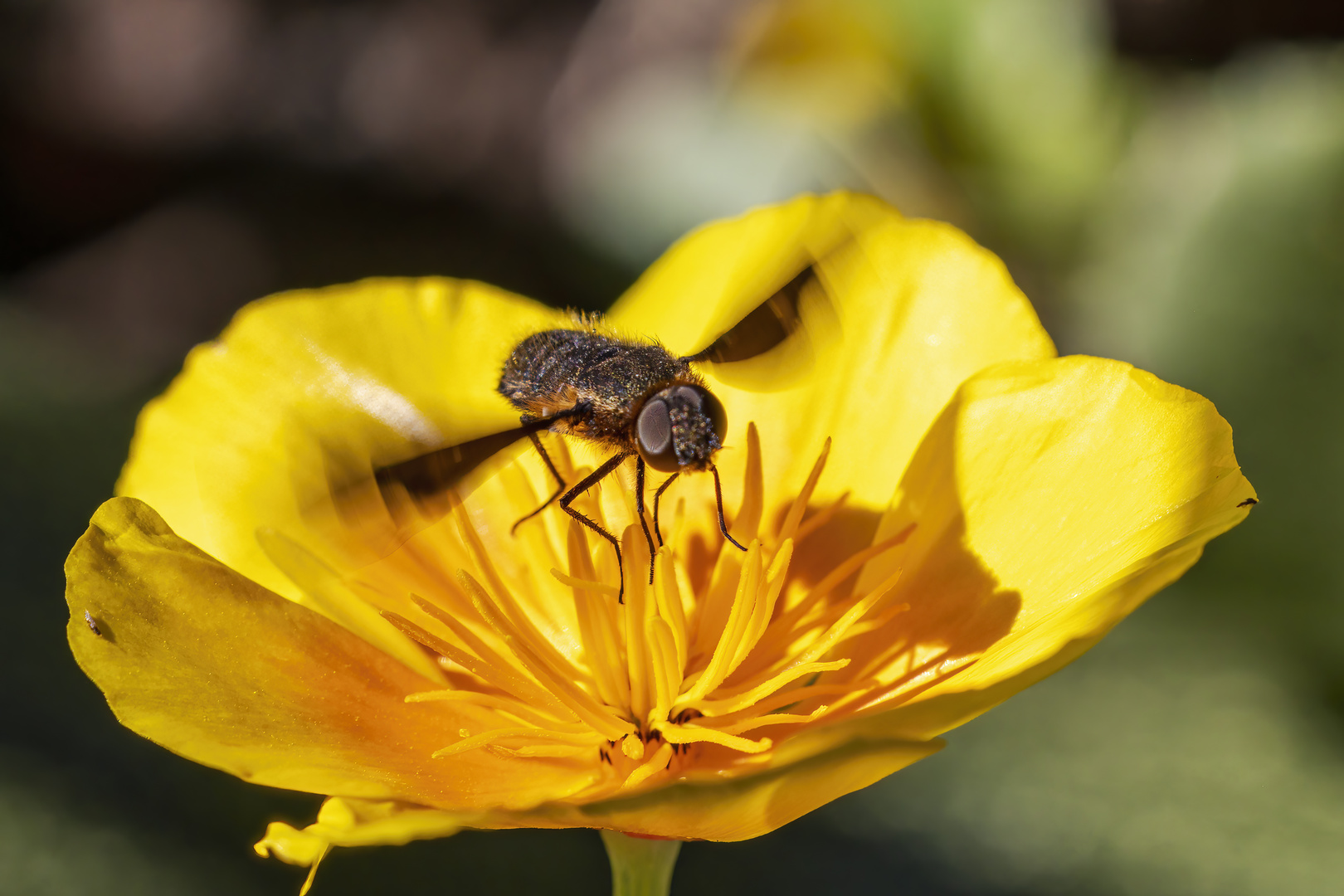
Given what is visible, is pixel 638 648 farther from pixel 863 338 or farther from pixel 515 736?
pixel 863 338

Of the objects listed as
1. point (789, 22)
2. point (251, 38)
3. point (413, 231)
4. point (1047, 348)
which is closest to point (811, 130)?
point (789, 22)

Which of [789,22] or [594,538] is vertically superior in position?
[789,22]

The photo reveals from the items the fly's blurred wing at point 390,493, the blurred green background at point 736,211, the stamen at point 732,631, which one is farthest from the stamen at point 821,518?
the blurred green background at point 736,211

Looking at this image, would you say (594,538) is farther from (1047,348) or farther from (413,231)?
(413,231)

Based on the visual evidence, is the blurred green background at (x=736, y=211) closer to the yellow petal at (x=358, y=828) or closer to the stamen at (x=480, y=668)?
the stamen at (x=480, y=668)

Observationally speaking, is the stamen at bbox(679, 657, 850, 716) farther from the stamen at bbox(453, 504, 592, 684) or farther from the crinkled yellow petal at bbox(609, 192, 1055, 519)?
the crinkled yellow petal at bbox(609, 192, 1055, 519)

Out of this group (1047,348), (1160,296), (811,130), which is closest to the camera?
(1047,348)
